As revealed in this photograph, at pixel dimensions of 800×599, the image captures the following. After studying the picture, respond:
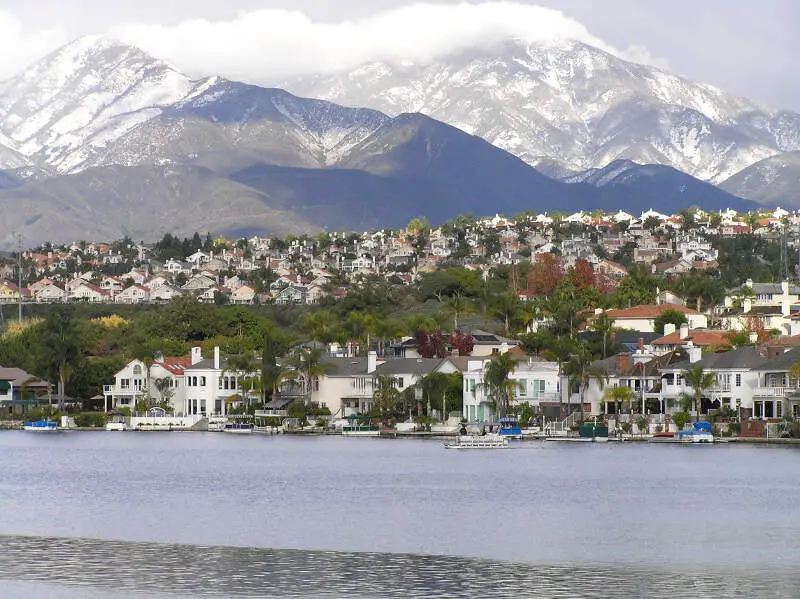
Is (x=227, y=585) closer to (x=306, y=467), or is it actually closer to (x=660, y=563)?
(x=660, y=563)

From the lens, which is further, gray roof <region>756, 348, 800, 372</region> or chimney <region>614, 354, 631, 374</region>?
chimney <region>614, 354, 631, 374</region>

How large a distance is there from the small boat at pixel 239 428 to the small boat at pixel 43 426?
1363 centimetres

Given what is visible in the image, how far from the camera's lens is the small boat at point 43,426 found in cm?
12988

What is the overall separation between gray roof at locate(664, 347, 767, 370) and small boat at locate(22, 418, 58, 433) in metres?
47.6

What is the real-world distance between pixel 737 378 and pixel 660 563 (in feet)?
202


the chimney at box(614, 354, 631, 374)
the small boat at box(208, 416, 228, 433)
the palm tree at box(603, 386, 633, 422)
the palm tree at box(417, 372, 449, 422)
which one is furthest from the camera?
the small boat at box(208, 416, 228, 433)

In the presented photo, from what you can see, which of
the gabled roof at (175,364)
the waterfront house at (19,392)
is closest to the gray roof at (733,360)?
the gabled roof at (175,364)

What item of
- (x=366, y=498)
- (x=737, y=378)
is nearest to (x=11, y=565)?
(x=366, y=498)

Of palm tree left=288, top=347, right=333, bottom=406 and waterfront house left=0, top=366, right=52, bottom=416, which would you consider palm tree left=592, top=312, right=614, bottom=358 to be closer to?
palm tree left=288, top=347, right=333, bottom=406

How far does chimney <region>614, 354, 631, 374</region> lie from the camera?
385 ft

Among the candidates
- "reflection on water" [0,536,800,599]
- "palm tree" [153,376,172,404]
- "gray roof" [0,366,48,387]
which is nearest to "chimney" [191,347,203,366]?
"palm tree" [153,376,172,404]

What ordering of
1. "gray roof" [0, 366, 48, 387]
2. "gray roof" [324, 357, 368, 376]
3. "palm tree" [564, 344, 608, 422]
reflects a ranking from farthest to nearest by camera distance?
"gray roof" [0, 366, 48, 387] → "gray roof" [324, 357, 368, 376] → "palm tree" [564, 344, 608, 422]

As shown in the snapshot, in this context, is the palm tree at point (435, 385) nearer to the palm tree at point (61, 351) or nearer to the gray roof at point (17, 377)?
the palm tree at point (61, 351)

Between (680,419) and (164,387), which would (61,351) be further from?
(680,419)
